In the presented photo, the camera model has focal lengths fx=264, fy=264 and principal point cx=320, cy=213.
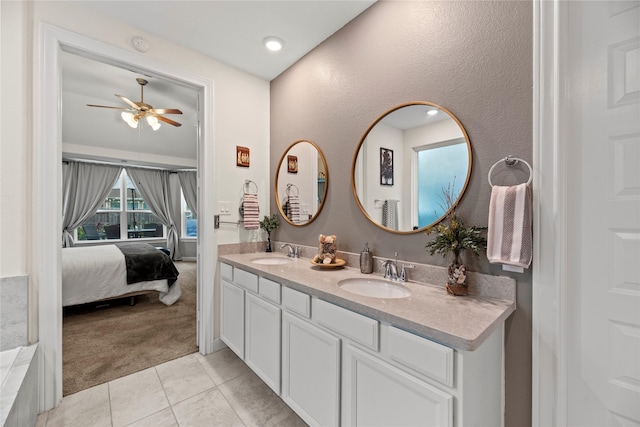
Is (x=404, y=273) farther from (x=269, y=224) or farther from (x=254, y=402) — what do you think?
(x=269, y=224)

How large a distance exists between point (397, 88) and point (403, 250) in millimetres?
1019

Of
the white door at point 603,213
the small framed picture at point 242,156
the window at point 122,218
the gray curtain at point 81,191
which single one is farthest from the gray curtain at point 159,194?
the white door at point 603,213

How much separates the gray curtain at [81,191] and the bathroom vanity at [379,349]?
19.1 feet

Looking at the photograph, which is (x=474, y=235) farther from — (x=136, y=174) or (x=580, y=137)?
(x=136, y=174)

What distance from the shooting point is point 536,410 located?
3.67 feet

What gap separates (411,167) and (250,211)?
61.9 inches

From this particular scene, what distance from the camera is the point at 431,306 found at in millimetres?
1136

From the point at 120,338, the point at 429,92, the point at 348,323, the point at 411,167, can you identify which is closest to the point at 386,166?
the point at 411,167

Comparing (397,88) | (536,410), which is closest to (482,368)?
(536,410)

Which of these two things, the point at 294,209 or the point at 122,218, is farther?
the point at 122,218

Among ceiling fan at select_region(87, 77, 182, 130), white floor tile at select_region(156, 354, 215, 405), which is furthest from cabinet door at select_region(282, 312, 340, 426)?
ceiling fan at select_region(87, 77, 182, 130)

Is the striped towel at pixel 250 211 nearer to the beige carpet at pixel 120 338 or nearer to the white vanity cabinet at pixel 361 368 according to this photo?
the white vanity cabinet at pixel 361 368

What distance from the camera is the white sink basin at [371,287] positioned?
4.99ft

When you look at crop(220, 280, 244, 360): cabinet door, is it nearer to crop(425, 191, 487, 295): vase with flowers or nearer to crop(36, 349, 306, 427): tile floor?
crop(36, 349, 306, 427): tile floor
